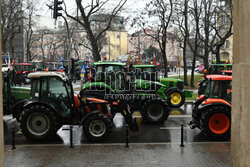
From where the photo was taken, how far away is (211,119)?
10.0 m

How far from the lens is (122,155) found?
8.28 m

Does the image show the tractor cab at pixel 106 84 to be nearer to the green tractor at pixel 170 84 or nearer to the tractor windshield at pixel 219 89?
the green tractor at pixel 170 84

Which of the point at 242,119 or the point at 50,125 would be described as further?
the point at 50,125

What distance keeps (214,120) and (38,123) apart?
643cm

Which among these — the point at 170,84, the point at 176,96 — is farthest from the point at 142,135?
the point at 170,84

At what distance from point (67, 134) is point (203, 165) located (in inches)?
219

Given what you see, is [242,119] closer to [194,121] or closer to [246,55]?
[246,55]

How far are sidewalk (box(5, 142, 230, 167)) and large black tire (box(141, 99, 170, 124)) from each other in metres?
3.31

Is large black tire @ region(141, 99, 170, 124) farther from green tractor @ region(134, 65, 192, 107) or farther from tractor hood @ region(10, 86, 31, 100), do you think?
tractor hood @ region(10, 86, 31, 100)

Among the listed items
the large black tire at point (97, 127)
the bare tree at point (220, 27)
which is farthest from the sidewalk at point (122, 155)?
the bare tree at point (220, 27)

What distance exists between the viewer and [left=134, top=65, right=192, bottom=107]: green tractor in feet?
48.4

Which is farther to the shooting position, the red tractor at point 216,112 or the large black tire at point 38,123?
the red tractor at point 216,112

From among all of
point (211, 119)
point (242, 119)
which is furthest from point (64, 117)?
point (242, 119)

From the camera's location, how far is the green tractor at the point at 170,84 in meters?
14.8
